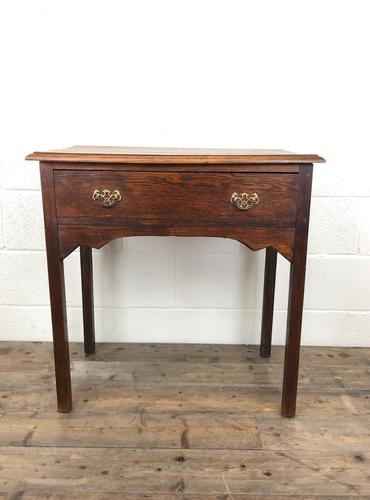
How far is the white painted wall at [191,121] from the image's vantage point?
1742 mm

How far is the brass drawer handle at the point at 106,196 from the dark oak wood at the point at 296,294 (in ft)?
1.80

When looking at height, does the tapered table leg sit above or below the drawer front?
below

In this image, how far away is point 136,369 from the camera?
181 centimetres

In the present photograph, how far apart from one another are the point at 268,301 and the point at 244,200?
2.20 feet

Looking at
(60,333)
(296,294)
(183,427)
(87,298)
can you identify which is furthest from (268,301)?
(60,333)

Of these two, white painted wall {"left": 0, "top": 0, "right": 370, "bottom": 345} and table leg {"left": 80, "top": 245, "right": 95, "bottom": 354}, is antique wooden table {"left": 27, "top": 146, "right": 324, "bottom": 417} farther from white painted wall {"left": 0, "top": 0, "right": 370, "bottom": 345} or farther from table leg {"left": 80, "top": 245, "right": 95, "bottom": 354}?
white painted wall {"left": 0, "top": 0, "right": 370, "bottom": 345}

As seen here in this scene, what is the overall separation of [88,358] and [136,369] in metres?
0.24

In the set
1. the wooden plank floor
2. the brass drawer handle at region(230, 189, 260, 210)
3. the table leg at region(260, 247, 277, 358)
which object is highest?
the brass drawer handle at region(230, 189, 260, 210)

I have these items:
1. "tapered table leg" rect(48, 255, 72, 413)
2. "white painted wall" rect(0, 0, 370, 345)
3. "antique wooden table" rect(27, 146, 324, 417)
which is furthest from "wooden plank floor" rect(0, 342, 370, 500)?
"antique wooden table" rect(27, 146, 324, 417)

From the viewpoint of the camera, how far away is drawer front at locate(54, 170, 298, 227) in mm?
1310

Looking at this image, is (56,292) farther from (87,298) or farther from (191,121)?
(191,121)

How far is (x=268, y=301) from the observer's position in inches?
72.8

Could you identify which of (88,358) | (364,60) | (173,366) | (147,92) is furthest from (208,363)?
(364,60)

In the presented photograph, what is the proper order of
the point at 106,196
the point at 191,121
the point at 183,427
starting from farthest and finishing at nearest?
1. the point at 191,121
2. the point at 183,427
3. the point at 106,196
